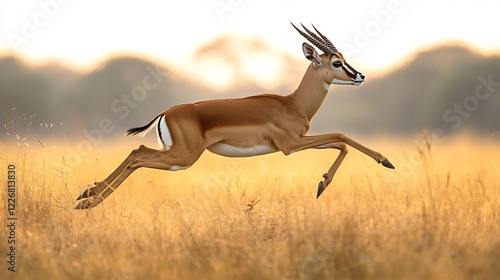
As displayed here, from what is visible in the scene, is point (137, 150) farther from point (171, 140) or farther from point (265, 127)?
point (265, 127)

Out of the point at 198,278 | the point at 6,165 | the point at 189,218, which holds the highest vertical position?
the point at 6,165

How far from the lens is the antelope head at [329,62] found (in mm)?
10367

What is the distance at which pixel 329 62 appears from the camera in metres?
10.5

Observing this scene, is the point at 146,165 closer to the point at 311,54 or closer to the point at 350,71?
the point at 311,54

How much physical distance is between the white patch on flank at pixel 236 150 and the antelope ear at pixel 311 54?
1.44 meters

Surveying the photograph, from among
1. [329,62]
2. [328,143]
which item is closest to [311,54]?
[329,62]

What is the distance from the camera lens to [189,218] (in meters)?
8.59

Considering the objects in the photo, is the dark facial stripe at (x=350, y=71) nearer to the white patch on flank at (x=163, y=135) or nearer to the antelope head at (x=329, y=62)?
the antelope head at (x=329, y=62)

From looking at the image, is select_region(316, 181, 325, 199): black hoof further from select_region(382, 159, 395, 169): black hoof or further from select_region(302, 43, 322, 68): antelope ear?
select_region(302, 43, 322, 68): antelope ear

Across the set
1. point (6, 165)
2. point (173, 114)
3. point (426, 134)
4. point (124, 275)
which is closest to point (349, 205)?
point (426, 134)

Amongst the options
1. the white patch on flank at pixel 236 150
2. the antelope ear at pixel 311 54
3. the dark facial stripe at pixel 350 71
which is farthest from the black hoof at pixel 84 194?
the dark facial stripe at pixel 350 71

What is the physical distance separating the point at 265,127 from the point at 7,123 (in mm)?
3639

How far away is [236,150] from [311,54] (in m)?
1.78

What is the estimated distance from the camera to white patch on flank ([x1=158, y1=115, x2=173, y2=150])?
9906 mm
